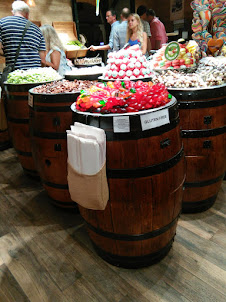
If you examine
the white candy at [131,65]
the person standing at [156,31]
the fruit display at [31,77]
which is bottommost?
the fruit display at [31,77]

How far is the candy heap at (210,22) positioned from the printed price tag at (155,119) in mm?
1665

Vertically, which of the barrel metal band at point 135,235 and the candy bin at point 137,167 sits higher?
the candy bin at point 137,167

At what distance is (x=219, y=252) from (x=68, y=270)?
1.17m

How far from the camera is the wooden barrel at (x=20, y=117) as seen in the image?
8.83ft

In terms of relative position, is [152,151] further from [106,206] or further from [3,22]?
[3,22]

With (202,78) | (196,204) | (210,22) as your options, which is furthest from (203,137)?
(210,22)

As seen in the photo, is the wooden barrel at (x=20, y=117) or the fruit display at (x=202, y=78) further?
the wooden barrel at (x=20, y=117)

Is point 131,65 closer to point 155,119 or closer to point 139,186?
Answer: point 155,119

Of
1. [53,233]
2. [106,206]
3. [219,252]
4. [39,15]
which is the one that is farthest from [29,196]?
[39,15]

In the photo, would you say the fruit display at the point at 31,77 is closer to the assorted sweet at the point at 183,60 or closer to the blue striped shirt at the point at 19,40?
the blue striped shirt at the point at 19,40

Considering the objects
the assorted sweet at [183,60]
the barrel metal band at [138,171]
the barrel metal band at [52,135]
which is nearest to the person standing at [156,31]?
the assorted sweet at [183,60]

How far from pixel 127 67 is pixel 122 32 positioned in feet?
8.43

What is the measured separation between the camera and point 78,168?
1.48 meters

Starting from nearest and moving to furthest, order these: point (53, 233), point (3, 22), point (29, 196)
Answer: point (53, 233) → point (29, 196) → point (3, 22)
